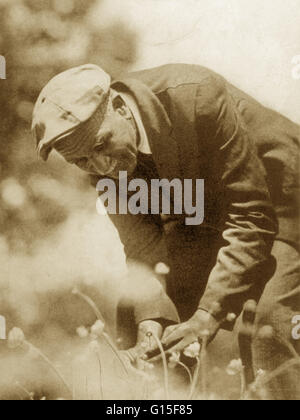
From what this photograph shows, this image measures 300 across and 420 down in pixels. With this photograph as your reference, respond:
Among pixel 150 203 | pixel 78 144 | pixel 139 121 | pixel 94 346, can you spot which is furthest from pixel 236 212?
pixel 94 346

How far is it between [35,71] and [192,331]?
176 cm

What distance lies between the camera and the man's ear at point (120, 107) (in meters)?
3.94

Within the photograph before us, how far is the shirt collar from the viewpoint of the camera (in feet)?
12.9

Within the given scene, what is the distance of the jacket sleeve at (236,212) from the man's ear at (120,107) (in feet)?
1.32

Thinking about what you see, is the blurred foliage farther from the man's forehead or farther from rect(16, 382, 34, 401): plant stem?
rect(16, 382, 34, 401): plant stem

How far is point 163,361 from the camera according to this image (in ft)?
12.6

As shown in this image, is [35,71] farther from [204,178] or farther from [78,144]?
[204,178]

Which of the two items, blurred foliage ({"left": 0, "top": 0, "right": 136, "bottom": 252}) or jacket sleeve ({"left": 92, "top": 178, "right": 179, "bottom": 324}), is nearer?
jacket sleeve ({"left": 92, "top": 178, "right": 179, "bottom": 324})

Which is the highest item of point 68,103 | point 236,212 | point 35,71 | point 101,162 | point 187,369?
point 35,71

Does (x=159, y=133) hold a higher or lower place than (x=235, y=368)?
higher

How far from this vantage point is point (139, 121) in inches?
155

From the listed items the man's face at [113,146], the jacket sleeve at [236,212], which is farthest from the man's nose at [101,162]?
the jacket sleeve at [236,212]

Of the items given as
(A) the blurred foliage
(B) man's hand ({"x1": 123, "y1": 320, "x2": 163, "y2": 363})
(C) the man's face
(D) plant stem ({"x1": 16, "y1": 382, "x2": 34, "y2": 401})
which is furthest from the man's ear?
(D) plant stem ({"x1": 16, "y1": 382, "x2": 34, "y2": 401})
